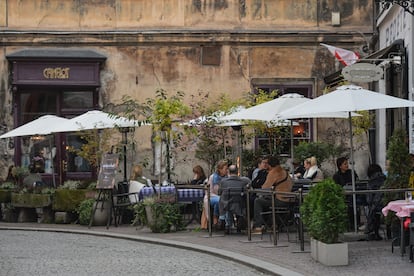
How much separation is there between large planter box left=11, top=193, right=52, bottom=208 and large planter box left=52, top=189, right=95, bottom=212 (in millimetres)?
253

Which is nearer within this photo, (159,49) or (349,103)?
(349,103)

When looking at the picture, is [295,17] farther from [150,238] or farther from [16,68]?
[150,238]

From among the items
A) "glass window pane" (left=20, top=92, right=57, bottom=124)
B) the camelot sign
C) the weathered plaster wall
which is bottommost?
"glass window pane" (left=20, top=92, right=57, bottom=124)

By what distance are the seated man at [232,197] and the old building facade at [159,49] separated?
28.3 ft

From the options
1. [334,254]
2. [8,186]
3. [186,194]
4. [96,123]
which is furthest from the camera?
[8,186]

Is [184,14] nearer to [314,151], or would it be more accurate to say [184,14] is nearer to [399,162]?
[314,151]

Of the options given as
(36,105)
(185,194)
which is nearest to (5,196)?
(36,105)

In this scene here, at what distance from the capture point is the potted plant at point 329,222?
12469mm

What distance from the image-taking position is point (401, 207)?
12875 millimetres

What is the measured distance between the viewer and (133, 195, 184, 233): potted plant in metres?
18.1

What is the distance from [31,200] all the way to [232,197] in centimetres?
608

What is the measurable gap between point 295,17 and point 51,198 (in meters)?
9.07

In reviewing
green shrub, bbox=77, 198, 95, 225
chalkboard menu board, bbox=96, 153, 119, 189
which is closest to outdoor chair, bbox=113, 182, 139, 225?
chalkboard menu board, bbox=96, 153, 119, 189

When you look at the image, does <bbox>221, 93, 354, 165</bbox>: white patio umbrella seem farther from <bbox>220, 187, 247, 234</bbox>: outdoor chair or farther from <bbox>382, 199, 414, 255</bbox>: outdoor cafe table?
<bbox>382, 199, 414, 255</bbox>: outdoor cafe table
